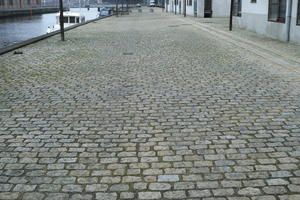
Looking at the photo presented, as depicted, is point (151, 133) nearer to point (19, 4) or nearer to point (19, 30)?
point (19, 30)

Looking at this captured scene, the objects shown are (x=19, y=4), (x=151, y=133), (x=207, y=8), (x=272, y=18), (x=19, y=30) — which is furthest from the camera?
(x=19, y=4)

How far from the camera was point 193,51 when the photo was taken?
1458 centimetres

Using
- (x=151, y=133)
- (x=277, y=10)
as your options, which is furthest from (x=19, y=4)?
(x=151, y=133)

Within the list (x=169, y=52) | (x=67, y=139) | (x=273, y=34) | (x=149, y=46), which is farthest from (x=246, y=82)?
(x=273, y=34)

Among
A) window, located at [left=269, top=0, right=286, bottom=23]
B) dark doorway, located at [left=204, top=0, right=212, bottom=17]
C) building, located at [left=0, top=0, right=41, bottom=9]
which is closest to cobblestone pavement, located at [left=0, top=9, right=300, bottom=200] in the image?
window, located at [left=269, top=0, right=286, bottom=23]

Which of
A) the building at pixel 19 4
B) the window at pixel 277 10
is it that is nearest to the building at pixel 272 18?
the window at pixel 277 10

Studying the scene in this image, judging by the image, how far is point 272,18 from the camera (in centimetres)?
1889

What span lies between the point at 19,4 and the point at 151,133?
92.3 metres

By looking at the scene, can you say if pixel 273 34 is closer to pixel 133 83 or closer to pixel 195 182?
pixel 133 83

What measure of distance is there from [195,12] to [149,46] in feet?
100

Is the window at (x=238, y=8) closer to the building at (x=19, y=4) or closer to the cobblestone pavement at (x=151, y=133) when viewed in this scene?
the cobblestone pavement at (x=151, y=133)

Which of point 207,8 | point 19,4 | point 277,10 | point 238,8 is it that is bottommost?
Result: point 277,10

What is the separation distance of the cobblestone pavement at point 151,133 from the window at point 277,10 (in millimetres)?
7800

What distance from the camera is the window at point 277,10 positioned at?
17.6 m
